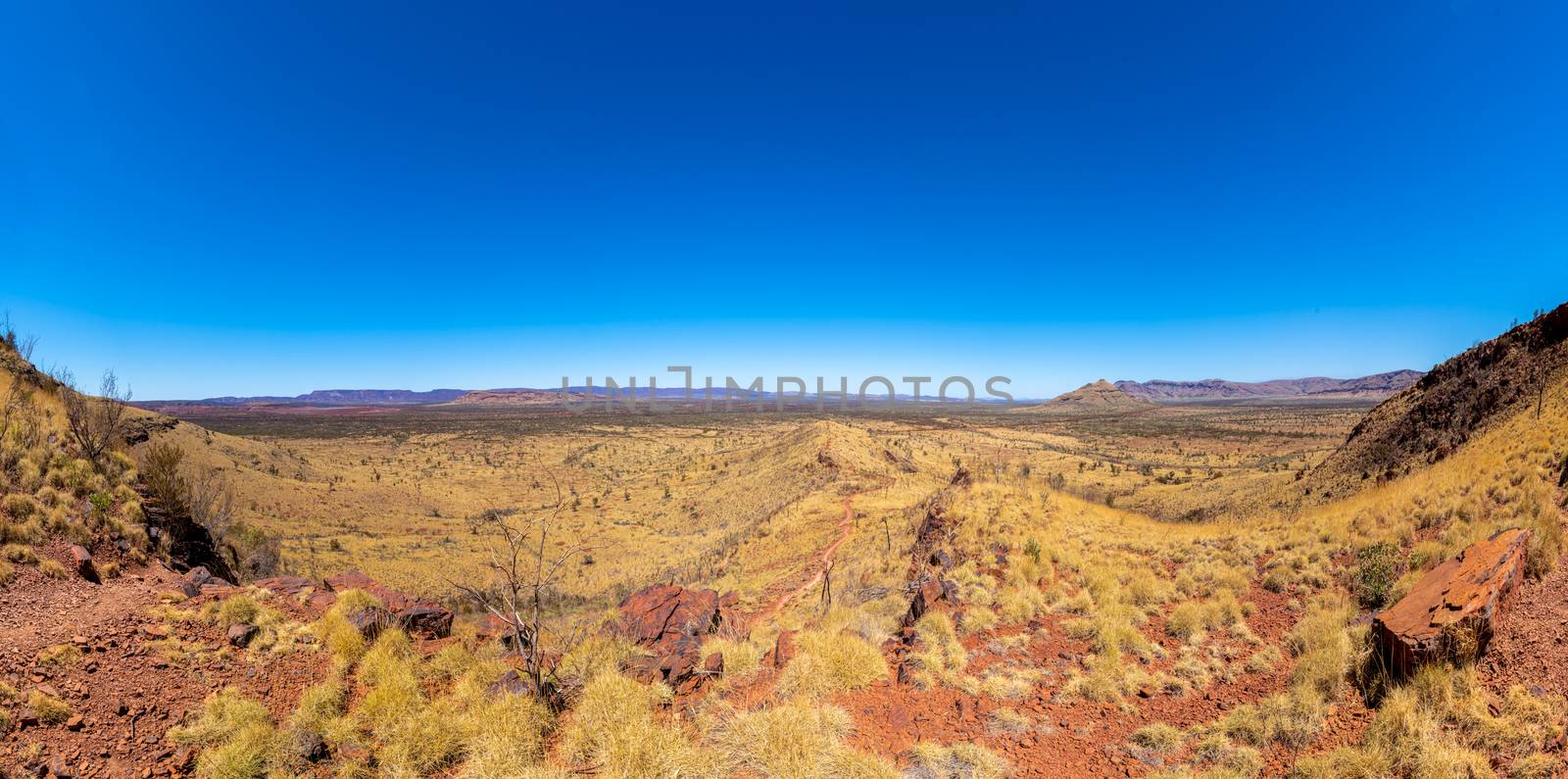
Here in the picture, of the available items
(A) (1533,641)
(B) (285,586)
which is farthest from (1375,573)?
(B) (285,586)

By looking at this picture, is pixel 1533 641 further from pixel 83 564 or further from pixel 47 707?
pixel 83 564

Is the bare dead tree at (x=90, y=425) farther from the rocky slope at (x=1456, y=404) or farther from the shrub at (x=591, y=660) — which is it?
the rocky slope at (x=1456, y=404)

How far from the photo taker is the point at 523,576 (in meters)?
19.1

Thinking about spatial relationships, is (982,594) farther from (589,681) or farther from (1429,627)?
(589,681)

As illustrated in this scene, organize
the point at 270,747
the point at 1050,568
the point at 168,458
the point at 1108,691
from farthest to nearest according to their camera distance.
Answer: the point at 168,458 < the point at 1050,568 < the point at 1108,691 < the point at 270,747

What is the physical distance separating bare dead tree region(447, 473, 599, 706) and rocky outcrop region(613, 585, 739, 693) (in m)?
1.25

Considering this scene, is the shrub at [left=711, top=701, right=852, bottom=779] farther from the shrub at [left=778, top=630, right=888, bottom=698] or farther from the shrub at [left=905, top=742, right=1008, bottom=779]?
the shrub at [left=905, top=742, right=1008, bottom=779]

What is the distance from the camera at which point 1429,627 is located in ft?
15.5

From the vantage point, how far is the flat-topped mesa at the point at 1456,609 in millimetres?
4524

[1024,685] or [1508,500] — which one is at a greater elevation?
[1508,500]

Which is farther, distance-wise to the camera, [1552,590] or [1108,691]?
[1108,691]

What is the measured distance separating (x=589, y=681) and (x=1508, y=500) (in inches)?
473

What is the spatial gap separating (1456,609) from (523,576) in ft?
70.4

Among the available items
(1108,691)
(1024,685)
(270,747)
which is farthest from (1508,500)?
(270,747)
